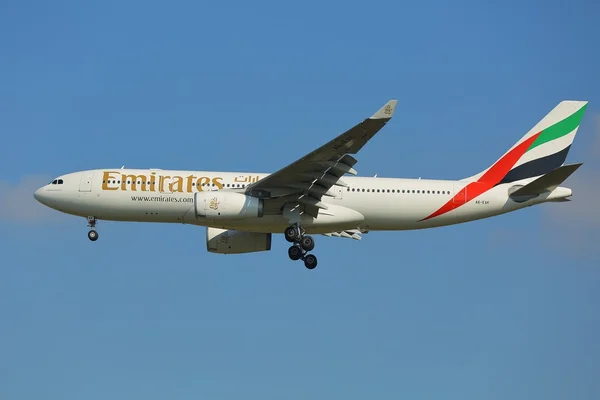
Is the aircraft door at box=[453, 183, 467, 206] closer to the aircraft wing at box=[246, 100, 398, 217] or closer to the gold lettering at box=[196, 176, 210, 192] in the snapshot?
the aircraft wing at box=[246, 100, 398, 217]

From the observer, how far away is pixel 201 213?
46219 mm

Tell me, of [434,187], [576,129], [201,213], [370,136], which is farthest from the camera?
[576,129]

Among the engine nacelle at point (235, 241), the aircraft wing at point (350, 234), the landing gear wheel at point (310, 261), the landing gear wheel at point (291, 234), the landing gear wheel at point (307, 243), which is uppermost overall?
the aircraft wing at point (350, 234)

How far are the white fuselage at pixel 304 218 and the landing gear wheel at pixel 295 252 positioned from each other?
38.6 inches

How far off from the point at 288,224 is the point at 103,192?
808 centimetres

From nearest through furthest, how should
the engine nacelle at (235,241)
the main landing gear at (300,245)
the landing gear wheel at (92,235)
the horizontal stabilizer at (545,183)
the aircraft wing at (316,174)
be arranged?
the aircraft wing at (316,174) < the horizontal stabilizer at (545,183) < the main landing gear at (300,245) < the landing gear wheel at (92,235) < the engine nacelle at (235,241)

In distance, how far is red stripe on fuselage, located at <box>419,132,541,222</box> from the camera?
4903 cm

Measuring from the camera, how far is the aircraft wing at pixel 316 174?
4350 cm

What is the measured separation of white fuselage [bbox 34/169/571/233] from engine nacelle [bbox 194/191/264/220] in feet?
3.05

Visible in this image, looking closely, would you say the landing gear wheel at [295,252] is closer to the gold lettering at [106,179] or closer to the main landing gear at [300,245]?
the main landing gear at [300,245]

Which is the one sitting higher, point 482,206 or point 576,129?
point 576,129

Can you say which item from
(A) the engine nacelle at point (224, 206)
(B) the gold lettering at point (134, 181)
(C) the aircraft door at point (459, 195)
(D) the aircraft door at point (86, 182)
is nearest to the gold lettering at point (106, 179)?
(B) the gold lettering at point (134, 181)

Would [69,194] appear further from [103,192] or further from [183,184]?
[183,184]

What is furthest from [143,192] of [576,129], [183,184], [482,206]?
[576,129]
